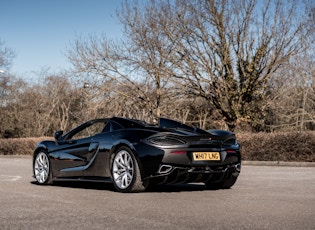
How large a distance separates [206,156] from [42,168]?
Result: 3.53m

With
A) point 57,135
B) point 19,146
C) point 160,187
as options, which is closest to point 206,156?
point 160,187

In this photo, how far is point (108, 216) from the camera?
595cm

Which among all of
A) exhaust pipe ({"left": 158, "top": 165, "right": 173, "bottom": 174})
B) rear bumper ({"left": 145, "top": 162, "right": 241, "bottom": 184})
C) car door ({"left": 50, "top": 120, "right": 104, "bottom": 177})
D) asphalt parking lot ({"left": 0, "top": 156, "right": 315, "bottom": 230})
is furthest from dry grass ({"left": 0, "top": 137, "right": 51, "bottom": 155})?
exhaust pipe ({"left": 158, "top": 165, "right": 173, "bottom": 174})

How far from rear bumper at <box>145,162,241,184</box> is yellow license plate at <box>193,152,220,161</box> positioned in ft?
0.40

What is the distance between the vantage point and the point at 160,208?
21.7ft

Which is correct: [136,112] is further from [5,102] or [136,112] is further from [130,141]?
[130,141]

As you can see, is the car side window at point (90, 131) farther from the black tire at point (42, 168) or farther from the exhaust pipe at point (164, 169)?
the exhaust pipe at point (164, 169)

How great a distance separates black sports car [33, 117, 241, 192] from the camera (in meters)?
8.13

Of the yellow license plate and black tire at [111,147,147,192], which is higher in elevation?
the yellow license plate

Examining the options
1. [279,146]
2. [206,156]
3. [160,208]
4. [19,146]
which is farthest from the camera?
[19,146]

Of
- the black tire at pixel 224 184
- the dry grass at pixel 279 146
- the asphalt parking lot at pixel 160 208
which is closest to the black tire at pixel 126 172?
the asphalt parking lot at pixel 160 208

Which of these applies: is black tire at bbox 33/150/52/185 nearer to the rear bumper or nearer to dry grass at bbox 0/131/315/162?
the rear bumper

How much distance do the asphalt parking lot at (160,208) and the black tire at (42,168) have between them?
23.9 inches

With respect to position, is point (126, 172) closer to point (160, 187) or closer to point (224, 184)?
point (160, 187)
